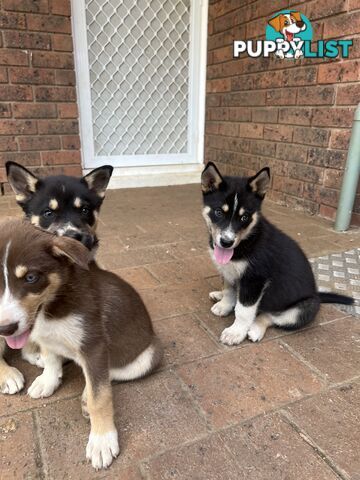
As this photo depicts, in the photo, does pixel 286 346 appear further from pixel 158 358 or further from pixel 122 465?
pixel 122 465

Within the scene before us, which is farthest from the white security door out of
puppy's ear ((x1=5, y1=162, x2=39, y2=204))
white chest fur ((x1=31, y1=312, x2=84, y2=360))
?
white chest fur ((x1=31, y1=312, x2=84, y2=360))

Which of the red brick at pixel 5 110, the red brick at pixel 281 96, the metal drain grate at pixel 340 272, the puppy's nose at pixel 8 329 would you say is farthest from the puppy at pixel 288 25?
the puppy's nose at pixel 8 329

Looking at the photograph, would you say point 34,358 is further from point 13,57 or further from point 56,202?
point 13,57

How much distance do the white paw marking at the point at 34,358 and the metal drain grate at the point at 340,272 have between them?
8.10 ft

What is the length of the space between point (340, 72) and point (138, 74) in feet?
12.8

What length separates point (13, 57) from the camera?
5.95 m

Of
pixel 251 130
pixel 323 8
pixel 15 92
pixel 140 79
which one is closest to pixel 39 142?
pixel 15 92

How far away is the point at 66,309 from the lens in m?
1.85

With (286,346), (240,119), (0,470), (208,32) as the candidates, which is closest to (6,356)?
Result: (0,470)

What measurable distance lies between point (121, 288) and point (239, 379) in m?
0.95

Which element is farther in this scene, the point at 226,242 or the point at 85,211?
the point at 85,211

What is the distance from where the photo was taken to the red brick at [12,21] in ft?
18.9

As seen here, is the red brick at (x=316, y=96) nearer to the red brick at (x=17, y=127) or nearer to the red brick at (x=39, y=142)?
the red brick at (x=39, y=142)

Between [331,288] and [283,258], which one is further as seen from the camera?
[331,288]
